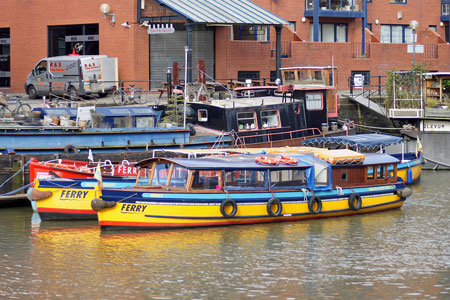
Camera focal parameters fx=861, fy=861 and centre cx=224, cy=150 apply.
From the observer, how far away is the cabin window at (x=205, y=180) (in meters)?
25.0

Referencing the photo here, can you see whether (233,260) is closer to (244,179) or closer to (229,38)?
(244,179)

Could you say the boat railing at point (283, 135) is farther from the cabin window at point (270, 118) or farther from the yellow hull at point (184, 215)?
the yellow hull at point (184, 215)

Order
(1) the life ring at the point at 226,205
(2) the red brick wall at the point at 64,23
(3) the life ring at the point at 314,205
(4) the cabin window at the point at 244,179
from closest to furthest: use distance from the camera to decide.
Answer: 1. (1) the life ring at the point at 226,205
2. (4) the cabin window at the point at 244,179
3. (3) the life ring at the point at 314,205
4. (2) the red brick wall at the point at 64,23

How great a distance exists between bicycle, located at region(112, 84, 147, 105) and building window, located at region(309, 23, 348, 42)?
16.3 metres

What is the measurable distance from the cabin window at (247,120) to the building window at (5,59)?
21.4 m

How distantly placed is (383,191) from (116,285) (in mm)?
12822

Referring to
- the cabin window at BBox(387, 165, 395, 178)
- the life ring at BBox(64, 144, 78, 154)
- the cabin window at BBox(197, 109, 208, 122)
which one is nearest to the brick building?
the cabin window at BBox(197, 109, 208, 122)

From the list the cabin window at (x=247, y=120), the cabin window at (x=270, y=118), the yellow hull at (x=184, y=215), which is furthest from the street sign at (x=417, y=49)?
the yellow hull at (x=184, y=215)

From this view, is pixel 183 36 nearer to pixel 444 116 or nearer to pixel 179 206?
pixel 444 116

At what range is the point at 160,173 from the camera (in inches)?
1020

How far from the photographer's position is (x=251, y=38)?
51.4 metres

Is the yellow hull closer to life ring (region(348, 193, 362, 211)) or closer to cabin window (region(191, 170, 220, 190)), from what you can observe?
cabin window (region(191, 170, 220, 190))

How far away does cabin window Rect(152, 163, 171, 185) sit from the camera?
2573 centimetres

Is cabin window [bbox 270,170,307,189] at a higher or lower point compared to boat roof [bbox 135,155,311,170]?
lower
